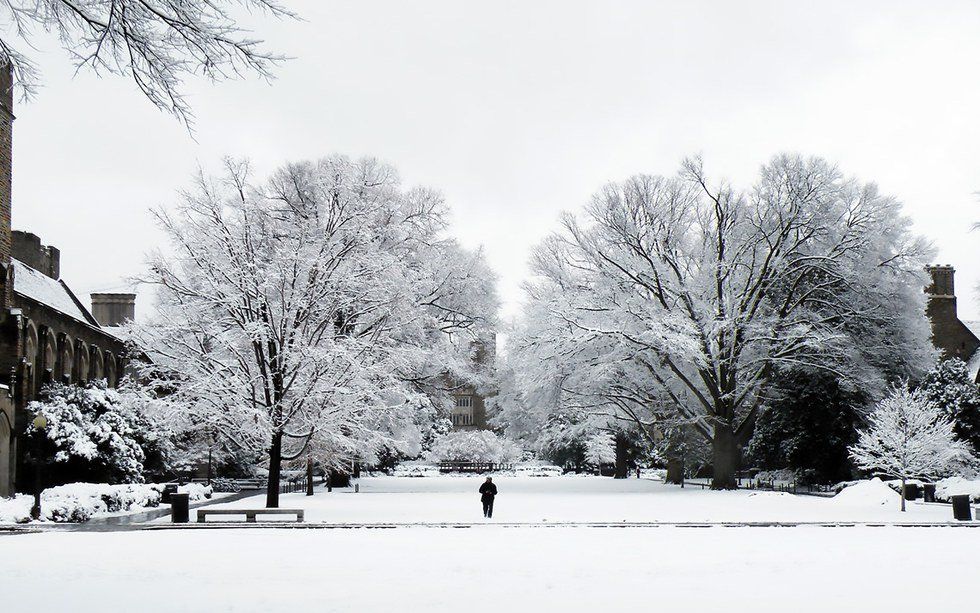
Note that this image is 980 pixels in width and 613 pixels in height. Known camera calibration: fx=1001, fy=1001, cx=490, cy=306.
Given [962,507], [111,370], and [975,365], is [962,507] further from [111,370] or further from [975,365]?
[111,370]

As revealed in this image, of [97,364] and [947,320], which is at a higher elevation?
[947,320]

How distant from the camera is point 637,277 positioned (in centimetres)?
4488

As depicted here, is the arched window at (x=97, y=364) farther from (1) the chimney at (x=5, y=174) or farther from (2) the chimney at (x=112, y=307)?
(1) the chimney at (x=5, y=174)

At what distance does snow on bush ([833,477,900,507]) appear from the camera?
3372 cm

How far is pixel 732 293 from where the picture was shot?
44.1 meters

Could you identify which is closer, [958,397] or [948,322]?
[958,397]

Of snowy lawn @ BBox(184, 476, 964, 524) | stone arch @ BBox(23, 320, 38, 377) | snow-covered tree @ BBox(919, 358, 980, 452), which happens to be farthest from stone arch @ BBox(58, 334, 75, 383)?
snow-covered tree @ BBox(919, 358, 980, 452)

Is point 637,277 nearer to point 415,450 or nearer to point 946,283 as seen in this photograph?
point 415,450

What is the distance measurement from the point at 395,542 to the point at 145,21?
12.5 m

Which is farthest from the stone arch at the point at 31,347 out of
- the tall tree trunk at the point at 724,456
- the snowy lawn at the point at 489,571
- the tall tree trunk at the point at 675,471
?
the tall tree trunk at the point at 675,471

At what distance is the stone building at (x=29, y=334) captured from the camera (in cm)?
3419

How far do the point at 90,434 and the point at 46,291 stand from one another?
39.3 ft

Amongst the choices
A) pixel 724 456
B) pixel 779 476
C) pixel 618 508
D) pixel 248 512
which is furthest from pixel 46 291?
pixel 779 476

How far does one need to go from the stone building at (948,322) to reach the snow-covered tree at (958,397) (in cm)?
1693
